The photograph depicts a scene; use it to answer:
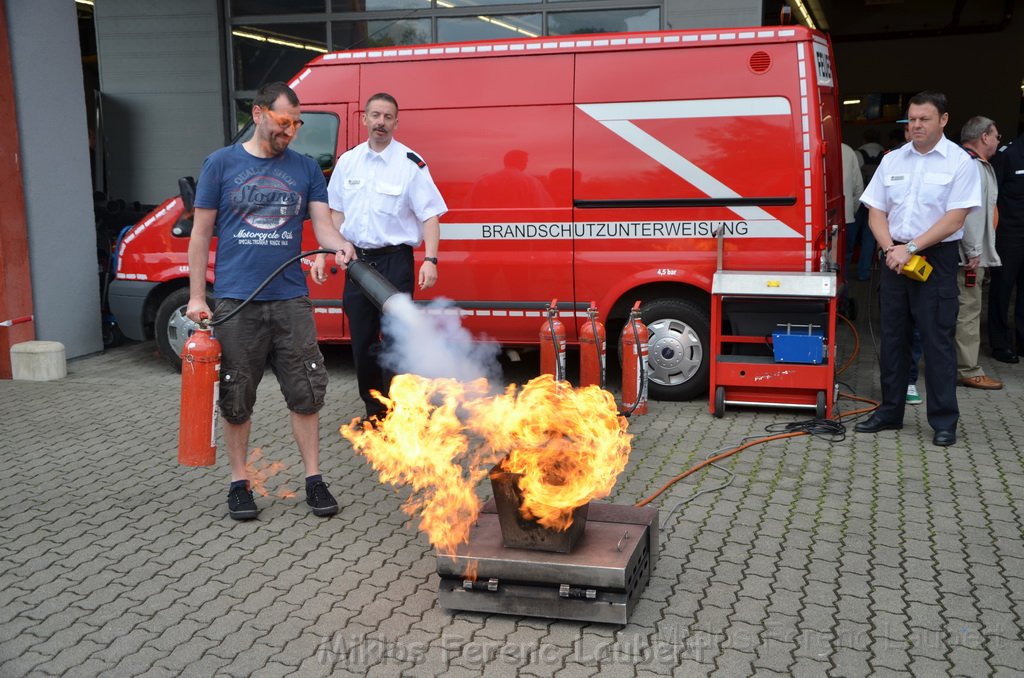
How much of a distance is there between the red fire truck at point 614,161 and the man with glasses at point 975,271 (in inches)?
45.5

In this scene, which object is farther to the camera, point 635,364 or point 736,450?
point 635,364

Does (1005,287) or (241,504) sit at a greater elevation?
(1005,287)

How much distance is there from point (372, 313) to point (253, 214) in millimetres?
1347

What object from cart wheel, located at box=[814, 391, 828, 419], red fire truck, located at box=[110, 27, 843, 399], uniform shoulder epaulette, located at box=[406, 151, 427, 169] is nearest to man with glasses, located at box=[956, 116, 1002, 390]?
red fire truck, located at box=[110, 27, 843, 399]

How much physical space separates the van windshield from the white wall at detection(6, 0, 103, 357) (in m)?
2.38

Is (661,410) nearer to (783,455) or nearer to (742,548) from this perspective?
(783,455)

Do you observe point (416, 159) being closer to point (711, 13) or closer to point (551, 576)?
point (551, 576)

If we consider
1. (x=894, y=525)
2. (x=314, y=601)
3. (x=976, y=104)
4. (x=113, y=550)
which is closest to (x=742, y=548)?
(x=894, y=525)

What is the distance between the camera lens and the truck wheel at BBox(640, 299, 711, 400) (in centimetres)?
721

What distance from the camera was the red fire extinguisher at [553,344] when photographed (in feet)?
21.8

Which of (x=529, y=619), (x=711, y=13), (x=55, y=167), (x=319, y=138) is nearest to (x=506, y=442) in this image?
(x=529, y=619)

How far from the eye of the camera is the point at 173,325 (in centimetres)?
835

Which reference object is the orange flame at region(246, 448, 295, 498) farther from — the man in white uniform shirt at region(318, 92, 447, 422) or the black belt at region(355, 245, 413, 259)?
the black belt at region(355, 245, 413, 259)

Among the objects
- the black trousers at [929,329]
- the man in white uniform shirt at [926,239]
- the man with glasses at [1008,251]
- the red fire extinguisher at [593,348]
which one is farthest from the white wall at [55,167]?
the man with glasses at [1008,251]
